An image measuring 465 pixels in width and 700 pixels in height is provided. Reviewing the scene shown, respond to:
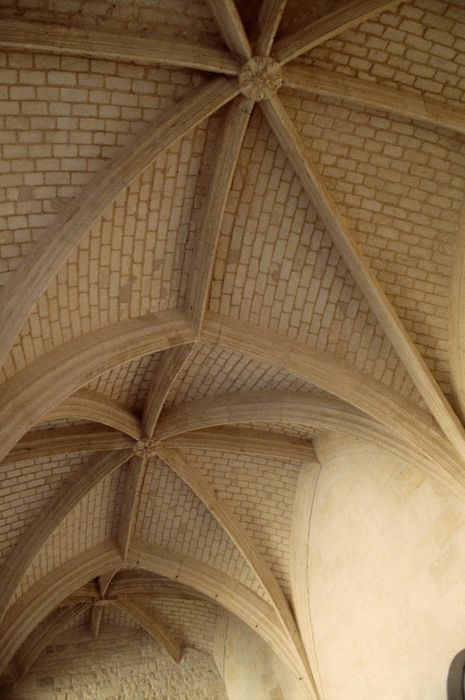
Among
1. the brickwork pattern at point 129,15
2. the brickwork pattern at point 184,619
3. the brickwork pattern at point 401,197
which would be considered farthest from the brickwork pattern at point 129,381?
the brickwork pattern at point 184,619

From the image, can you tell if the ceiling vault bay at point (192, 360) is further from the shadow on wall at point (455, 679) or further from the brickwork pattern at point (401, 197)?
the shadow on wall at point (455, 679)

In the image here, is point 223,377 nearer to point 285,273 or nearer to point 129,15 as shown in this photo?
point 285,273

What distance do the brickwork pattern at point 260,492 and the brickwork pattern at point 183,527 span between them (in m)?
0.43

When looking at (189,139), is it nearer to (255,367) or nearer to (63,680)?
(255,367)

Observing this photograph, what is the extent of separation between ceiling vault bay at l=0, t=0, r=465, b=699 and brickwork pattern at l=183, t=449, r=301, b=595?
10cm

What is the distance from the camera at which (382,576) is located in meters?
9.99

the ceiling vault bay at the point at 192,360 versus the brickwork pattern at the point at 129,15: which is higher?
the brickwork pattern at the point at 129,15

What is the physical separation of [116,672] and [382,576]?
661 centimetres

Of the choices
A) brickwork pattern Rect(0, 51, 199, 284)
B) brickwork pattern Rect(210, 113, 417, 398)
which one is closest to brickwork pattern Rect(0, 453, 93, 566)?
brickwork pattern Rect(210, 113, 417, 398)

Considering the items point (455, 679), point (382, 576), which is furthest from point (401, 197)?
point (455, 679)

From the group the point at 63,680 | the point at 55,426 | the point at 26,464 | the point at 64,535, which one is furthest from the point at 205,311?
the point at 63,680

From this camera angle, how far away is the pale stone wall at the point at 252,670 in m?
12.6

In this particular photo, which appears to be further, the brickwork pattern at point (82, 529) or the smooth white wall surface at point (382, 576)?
the brickwork pattern at point (82, 529)

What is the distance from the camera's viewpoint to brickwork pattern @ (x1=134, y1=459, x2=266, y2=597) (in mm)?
11781
